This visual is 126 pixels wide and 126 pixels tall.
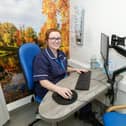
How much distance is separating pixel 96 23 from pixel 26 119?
1594 mm

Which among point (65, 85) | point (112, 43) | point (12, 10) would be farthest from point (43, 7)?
point (65, 85)

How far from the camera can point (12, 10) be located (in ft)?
7.33

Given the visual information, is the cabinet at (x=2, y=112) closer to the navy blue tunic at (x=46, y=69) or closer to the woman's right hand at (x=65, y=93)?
the navy blue tunic at (x=46, y=69)

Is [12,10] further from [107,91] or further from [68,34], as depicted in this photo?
[107,91]

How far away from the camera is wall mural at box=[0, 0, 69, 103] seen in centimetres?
225

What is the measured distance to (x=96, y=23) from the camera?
244cm

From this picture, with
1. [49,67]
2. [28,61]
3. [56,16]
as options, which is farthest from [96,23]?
[28,61]

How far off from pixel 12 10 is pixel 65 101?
1389 millimetres

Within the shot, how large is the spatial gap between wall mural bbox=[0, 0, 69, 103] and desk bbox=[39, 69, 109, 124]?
821 mm

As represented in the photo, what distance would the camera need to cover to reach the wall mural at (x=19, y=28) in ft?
7.38

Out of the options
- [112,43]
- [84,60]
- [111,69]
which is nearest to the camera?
[112,43]

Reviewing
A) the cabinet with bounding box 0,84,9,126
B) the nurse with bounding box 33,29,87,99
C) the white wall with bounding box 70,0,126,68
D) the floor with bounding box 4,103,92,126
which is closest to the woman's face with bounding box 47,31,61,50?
the nurse with bounding box 33,29,87,99

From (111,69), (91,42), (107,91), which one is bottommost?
(107,91)

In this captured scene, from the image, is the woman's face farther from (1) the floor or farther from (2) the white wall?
(1) the floor
